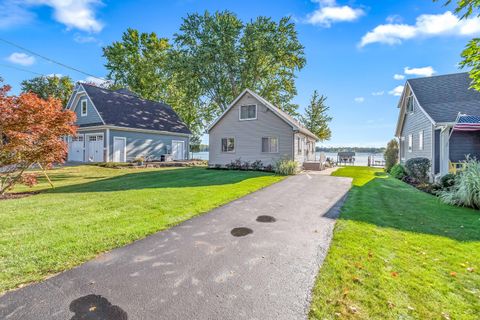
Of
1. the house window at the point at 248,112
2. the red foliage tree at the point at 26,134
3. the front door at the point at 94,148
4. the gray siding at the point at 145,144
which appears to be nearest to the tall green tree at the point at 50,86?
the front door at the point at 94,148

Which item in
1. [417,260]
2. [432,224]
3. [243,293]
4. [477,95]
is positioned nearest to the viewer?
[243,293]

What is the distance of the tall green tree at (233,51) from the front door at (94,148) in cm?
1106

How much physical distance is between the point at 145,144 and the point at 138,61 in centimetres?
1834

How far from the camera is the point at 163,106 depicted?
27375 mm

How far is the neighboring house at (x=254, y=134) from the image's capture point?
17.2 m

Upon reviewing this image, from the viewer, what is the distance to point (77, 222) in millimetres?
5141

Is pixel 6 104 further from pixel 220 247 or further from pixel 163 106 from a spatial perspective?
pixel 163 106

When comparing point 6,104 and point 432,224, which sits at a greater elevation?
point 6,104

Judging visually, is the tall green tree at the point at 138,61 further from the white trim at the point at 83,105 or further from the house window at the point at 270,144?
the house window at the point at 270,144

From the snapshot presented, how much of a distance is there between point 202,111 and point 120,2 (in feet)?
56.9

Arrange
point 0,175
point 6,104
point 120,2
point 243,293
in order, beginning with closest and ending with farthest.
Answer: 1. point 243,293
2. point 6,104
3. point 0,175
4. point 120,2

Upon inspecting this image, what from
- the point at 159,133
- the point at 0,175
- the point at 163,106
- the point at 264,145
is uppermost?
the point at 163,106

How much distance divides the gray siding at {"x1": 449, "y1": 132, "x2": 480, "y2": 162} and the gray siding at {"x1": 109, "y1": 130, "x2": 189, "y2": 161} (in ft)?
72.9

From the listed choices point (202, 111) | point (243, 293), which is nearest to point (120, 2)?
point (202, 111)
